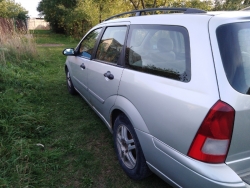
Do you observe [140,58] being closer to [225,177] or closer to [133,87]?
[133,87]

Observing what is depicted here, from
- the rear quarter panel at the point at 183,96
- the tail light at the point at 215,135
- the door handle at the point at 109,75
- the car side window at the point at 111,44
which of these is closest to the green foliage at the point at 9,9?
the car side window at the point at 111,44

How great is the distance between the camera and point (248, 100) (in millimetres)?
1365

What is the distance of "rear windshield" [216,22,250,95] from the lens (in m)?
1.38

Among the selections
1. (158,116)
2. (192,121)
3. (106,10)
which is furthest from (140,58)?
(106,10)

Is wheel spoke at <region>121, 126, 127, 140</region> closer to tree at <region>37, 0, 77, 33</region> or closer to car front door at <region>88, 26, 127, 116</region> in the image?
car front door at <region>88, 26, 127, 116</region>

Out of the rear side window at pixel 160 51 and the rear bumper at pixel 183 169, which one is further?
the rear side window at pixel 160 51

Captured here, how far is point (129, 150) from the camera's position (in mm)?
2291

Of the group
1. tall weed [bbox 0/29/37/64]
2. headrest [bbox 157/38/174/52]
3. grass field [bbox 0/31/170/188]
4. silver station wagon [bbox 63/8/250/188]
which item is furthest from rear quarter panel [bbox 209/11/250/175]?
tall weed [bbox 0/29/37/64]

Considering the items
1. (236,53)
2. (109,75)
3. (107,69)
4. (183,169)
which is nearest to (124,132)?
(109,75)

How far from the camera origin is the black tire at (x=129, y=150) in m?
2.11

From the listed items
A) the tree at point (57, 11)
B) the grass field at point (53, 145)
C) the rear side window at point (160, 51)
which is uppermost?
the tree at point (57, 11)

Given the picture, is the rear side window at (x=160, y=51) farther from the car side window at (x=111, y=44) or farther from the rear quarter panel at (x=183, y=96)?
the car side window at (x=111, y=44)

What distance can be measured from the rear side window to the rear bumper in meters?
0.56

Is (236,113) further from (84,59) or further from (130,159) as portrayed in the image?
(84,59)
